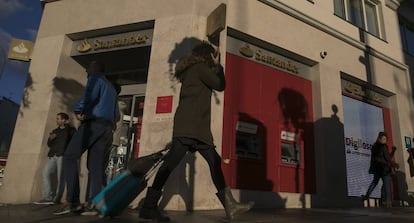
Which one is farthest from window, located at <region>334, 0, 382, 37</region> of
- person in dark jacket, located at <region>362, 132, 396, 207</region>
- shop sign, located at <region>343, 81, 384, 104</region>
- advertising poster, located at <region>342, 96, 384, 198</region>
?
person in dark jacket, located at <region>362, 132, 396, 207</region>

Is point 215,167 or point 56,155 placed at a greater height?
point 56,155

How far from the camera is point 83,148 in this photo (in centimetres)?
401

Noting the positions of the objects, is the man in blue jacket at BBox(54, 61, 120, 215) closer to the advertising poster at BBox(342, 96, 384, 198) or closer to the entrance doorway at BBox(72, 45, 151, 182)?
the entrance doorway at BBox(72, 45, 151, 182)

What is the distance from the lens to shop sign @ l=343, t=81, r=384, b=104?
32.5 ft

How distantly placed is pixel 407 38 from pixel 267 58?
8.35m

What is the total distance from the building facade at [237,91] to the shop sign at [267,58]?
0.03 m

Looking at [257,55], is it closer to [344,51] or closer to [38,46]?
[344,51]

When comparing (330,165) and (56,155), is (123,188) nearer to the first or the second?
(56,155)

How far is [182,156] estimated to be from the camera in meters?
3.50

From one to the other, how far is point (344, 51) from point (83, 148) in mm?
8387

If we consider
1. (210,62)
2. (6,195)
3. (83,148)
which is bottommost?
(6,195)

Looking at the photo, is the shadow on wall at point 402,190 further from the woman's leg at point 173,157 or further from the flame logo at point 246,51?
the woman's leg at point 173,157

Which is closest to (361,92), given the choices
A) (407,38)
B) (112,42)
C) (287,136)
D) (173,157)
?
(287,136)

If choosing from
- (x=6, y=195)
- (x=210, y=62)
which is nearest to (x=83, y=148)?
(x=210, y=62)
